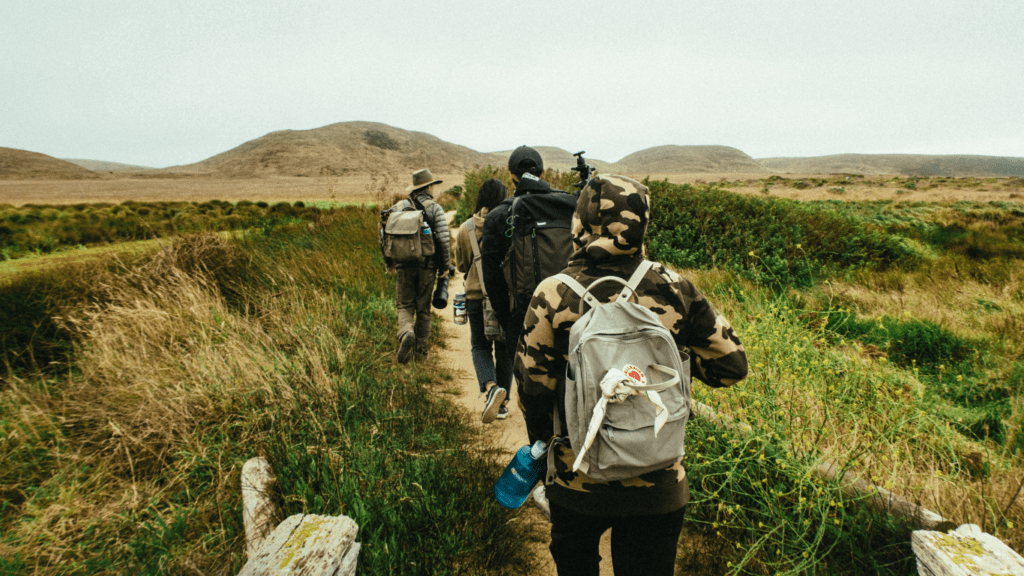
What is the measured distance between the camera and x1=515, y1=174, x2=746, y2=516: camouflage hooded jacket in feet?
4.55

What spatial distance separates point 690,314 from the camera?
149 cm

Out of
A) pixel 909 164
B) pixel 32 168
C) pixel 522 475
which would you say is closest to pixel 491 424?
pixel 522 475

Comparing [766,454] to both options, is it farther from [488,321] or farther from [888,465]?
[488,321]

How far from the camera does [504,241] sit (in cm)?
277

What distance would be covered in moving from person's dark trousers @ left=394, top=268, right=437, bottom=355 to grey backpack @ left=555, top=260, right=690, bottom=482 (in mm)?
3752

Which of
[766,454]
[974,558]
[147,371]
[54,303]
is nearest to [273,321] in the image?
[147,371]

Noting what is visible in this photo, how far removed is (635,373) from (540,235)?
1279 millimetres

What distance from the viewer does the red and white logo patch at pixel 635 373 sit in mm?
1162

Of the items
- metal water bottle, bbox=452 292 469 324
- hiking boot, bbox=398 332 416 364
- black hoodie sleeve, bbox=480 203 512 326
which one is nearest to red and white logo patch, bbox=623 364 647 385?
black hoodie sleeve, bbox=480 203 512 326

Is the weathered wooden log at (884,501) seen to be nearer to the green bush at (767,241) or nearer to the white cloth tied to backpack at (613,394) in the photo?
the white cloth tied to backpack at (613,394)

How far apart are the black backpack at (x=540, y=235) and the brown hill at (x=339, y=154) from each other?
10215 centimetres

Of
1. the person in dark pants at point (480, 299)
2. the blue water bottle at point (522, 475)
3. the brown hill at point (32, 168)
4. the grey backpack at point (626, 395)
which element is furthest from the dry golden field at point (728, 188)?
the brown hill at point (32, 168)

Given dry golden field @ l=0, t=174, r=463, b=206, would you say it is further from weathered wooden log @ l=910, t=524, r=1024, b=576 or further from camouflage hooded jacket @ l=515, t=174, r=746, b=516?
weathered wooden log @ l=910, t=524, r=1024, b=576

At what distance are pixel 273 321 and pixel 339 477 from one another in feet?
10.0
